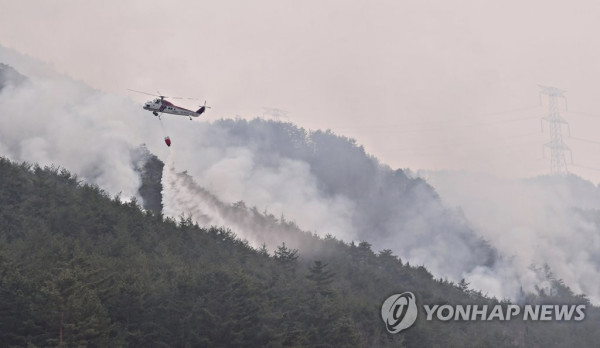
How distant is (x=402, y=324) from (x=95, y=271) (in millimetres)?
51526

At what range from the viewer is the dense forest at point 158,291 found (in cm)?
5516

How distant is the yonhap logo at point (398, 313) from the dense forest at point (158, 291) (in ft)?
4.17

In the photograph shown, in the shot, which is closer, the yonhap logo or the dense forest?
the dense forest

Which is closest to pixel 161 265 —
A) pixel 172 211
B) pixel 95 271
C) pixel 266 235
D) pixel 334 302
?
pixel 334 302

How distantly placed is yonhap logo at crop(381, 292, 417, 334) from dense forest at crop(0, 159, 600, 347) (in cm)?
127

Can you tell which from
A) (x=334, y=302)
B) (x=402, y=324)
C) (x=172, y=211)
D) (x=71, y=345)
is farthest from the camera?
(x=172, y=211)

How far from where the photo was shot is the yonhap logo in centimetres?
9862

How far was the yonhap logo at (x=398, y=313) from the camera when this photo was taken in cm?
9862

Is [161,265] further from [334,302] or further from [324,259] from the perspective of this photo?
[324,259]

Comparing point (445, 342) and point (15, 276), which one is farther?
point (445, 342)

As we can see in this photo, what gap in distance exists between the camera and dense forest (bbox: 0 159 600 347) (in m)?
55.2

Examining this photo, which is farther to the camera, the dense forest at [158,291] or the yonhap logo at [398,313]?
the yonhap logo at [398,313]

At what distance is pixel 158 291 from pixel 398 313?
43.5 m

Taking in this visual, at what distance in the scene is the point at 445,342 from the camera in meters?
104
